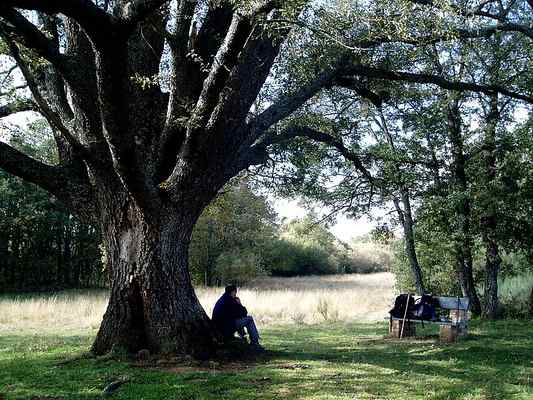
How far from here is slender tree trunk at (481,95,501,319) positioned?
15.4m

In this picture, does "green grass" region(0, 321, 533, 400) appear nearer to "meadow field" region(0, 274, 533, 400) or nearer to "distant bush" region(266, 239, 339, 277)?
"meadow field" region(0, 274, 533, 400)

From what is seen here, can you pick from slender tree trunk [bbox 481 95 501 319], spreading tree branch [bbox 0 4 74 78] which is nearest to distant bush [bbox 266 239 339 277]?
slender tree trunk [bbox 481 95 501 319]

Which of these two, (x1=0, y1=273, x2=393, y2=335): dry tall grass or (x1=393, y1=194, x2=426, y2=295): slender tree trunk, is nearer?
(x1=0, y1=273, x2=393, y2=335): dry tall grass

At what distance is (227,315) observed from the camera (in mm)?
9758

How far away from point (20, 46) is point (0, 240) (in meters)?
29.0

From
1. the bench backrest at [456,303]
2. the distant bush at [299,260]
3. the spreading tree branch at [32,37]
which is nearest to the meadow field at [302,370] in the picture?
the bench backrest at [456,303]

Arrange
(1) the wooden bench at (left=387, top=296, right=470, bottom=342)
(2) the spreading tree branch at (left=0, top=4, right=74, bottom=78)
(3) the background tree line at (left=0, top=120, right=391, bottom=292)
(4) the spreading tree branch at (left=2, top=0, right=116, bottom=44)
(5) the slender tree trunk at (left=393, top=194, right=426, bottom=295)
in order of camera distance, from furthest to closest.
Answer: (3) the background tree line at (left=0, top=120, right=391, bottom=292) → (5) the slender tree trunk at (left=393, top=194, right=426, bottom=295) → (1) the wooden bench at (left=387, top=296, right=470, bottom=342) → (2) the spreading tree branch at (left=0, top=4, right=74, bottom=78) → (4) the spreading tree branch at (left=2, top=0, right=116, bottom=44)

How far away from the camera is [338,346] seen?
1131 centimetres

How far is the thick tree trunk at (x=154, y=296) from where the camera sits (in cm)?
868

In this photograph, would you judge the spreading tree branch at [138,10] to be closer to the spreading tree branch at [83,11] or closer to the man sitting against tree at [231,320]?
the spreading tree branch at [83,11]

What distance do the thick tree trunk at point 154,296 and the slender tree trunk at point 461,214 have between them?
361 inches

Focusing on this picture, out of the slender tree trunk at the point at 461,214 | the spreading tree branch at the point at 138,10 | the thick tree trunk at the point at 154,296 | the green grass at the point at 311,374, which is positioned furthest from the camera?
the slender tree trunk at the point at 461,214

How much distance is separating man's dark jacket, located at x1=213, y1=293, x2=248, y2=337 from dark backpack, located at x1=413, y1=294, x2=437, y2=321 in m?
4.44

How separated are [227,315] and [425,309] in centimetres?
487
